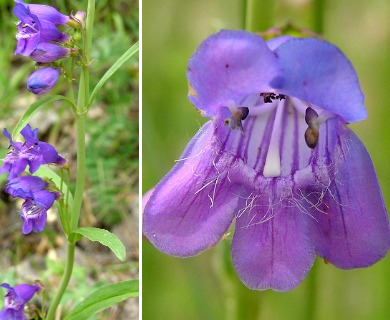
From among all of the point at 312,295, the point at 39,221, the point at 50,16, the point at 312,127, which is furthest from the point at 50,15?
the point at 312,295

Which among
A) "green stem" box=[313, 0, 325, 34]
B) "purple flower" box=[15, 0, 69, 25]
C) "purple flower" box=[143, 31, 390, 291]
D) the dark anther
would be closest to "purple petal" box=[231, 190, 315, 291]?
"purple flower" box=[143, 31, 390, 291]

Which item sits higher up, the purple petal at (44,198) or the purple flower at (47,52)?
the purple flower at (47,52)

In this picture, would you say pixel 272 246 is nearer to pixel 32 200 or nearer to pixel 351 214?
pixel 351 214

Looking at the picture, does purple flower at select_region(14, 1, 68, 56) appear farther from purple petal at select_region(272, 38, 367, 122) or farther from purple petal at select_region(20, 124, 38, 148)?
purple petal at select_region(272, 38, 367, 122)

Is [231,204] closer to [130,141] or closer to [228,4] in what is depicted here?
[228,4]

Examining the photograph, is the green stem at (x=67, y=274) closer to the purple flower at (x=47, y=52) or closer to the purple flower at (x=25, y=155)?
the purple flower at (x=25, y=155)

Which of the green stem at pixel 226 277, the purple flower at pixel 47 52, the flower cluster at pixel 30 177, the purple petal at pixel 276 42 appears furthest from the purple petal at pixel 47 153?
the purple petal at pixel 276 42

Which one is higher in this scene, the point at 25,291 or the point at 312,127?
the point at 312,127
